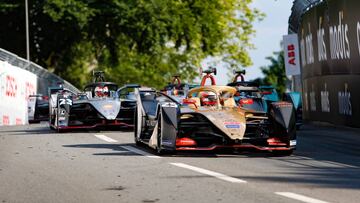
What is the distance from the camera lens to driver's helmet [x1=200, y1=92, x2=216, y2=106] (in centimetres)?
1581

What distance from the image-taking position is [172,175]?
11.5m

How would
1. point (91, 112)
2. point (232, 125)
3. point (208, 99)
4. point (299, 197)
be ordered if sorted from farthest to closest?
point (91, 112)
point (208, 99)
point (232, 125)
point (299, 197)

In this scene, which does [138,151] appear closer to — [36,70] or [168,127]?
[168,127]

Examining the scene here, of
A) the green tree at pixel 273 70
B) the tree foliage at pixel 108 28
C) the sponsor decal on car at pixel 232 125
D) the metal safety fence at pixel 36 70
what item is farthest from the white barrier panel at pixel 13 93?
the green tree at pixel 273 70

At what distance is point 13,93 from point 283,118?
1016 inches

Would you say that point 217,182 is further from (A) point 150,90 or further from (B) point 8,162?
(A) point 150,90

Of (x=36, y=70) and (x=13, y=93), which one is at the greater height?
(x=36, y=70)

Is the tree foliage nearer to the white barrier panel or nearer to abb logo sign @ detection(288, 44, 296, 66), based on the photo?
the white barrier panel

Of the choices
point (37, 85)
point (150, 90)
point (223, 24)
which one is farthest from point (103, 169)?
point (223, 24)

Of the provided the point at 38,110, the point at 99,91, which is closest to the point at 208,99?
the point at 99,91

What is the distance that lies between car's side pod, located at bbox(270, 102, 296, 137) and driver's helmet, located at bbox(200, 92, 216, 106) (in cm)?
125

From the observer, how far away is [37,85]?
4903 centimetres

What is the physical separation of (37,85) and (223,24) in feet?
68.9

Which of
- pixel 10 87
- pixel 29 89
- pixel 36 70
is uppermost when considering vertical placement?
pixel 36 70
